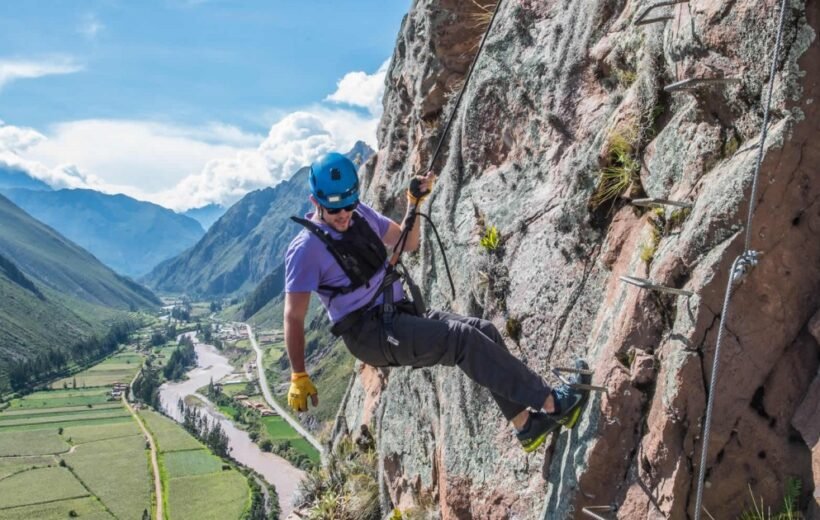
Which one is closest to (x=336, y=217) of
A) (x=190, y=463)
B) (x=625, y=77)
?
(x=625, y=77)

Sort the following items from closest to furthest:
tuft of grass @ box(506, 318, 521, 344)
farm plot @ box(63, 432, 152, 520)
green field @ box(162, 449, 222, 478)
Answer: tuft of grass @ box(506, 318, 521, 344)
farm plot @ box(63, 432, 152, 520)
green field @ box(162, 449, 222, 478)

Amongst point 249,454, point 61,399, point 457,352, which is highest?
point 457,352

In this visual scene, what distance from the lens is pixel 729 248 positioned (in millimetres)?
5223

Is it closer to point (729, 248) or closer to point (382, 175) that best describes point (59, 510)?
point (382, 175)

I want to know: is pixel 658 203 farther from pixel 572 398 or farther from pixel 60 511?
pixel 60 511

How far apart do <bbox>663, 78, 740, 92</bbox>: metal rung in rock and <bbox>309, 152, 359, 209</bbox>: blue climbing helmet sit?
11.0 ft

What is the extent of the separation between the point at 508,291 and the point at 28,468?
422ft

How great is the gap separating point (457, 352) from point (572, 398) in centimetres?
132

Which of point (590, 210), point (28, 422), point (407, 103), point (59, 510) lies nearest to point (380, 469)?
point (590, 210)

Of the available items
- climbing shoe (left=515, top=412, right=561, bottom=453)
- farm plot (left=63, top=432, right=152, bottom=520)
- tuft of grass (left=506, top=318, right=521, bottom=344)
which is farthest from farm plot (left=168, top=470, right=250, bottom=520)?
climbing shoe (left=515, top=412, right=561, bottom=453)

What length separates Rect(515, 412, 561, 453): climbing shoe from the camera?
21.4 ft

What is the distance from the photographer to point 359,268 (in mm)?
7008

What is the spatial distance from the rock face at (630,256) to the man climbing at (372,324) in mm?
560

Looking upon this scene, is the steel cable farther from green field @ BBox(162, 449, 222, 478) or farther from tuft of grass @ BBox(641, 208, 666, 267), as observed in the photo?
green field @ BBox(162, 449, 222, 478)
